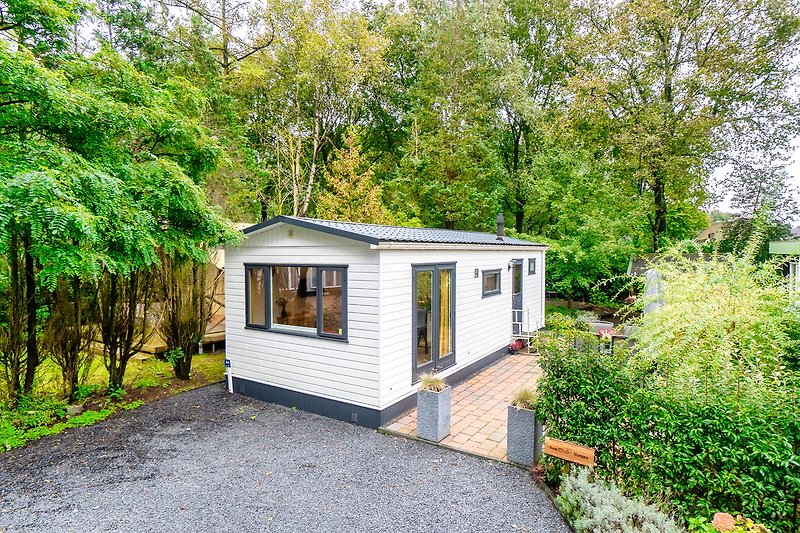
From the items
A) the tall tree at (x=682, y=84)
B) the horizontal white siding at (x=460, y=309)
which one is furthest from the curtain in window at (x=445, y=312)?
the tall tree at (x=682, y=84)

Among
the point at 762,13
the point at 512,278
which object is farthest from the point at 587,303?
the point at 762,13

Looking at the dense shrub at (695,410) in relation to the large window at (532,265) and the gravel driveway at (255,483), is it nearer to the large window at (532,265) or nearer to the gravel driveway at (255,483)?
the gravel driveway at (255,483)

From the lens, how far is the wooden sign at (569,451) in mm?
3488

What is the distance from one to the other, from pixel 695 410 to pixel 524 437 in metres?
1.65

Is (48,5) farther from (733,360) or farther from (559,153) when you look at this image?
(559,153)

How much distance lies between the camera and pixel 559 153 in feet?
45.8

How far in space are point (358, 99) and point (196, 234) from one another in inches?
466

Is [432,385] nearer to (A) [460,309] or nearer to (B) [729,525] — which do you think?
(A) [460,309]

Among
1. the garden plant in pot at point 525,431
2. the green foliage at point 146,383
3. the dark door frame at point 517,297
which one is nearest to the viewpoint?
the garden plant in pot at point 525,431

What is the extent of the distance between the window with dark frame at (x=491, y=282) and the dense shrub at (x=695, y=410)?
3.91m

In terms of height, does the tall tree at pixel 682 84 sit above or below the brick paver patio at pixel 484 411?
above

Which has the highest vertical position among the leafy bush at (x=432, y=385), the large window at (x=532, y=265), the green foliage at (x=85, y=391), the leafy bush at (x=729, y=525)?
the large window at (x=532, y=265)

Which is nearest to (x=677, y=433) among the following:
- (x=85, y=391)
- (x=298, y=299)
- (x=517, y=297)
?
(x=298, y=299)

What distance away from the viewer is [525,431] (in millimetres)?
4230
